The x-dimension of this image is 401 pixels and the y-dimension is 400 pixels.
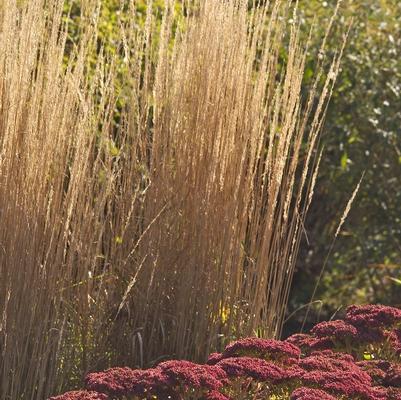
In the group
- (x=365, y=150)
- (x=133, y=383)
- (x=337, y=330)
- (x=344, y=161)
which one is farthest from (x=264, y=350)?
(x=365, y=150)

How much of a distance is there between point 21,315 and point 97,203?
49 cm

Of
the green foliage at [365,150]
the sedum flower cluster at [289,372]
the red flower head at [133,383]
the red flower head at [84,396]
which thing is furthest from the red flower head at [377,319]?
the green foliage at [365,150]

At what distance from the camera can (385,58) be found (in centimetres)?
712

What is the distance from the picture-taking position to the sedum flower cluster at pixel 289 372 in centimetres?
327

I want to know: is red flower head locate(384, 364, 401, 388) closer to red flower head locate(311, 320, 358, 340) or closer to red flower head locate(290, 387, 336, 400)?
red flower head locate(311, 320, 358, 340)

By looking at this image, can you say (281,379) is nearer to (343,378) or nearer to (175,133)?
(343,378)

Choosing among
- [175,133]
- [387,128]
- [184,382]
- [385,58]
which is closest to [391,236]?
[387,128]

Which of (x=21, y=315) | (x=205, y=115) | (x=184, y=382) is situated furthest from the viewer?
(x=205, y=115)

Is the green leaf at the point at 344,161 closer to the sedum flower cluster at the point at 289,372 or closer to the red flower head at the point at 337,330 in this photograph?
the sedum flower cluster at the point at 289,372

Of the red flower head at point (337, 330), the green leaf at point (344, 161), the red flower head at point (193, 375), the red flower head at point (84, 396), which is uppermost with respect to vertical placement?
the green leaf at point (344, 161)

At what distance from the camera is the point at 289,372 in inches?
134

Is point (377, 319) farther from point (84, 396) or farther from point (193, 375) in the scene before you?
point (84, 396)

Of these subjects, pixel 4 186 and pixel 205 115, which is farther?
pixel 205 115

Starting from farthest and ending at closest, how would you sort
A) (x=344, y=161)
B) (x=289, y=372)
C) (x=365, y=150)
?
(x=365, y=150) → (x=344, y=161) → (x=289, y=372)
